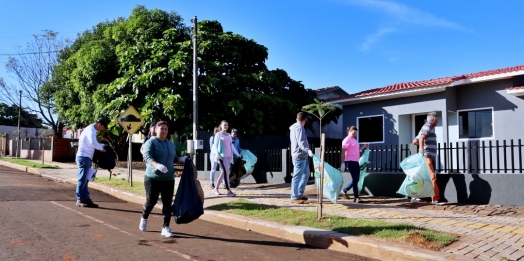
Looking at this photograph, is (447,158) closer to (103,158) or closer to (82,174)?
(103,158)

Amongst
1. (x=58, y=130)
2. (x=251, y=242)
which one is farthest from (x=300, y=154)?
(x=58, y=130)

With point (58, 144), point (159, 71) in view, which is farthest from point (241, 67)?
point (58, 144)

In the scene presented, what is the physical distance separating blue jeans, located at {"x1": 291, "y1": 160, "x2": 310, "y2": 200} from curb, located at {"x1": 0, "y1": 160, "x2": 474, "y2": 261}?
1.67m

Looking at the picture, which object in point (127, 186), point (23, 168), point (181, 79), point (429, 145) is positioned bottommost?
point (127, 186)

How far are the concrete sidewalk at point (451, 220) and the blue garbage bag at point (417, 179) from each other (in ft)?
0.81

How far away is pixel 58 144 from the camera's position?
88.6ft

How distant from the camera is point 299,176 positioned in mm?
8461

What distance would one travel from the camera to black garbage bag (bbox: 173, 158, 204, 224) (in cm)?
592

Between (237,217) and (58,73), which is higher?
(58,73)

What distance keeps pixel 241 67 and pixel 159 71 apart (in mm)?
3773

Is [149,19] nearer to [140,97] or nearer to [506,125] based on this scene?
[140,97]

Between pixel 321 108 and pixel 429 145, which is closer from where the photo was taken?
pixel 429 145

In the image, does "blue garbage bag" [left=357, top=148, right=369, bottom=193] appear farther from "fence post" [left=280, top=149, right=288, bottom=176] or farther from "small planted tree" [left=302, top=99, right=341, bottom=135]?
"small planted tree" [left=302, top=99, right=341, bottom=135]

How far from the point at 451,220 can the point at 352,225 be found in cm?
181
